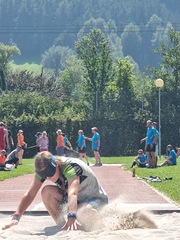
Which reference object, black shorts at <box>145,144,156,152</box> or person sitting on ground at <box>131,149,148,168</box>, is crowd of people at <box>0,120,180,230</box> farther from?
person sitting on ground at <box>131,149,148,168</box>

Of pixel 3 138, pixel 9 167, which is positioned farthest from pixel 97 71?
pixel 9 167

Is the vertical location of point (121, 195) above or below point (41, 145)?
below

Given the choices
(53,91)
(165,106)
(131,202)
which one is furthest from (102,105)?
(131,202)

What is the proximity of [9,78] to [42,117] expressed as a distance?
2898cm

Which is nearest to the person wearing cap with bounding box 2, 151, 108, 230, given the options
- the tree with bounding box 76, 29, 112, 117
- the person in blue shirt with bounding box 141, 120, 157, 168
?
the person in blue shirt with bounding box 141, 120, 157, 168

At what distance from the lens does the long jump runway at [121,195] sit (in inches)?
572

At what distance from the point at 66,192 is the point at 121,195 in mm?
6800

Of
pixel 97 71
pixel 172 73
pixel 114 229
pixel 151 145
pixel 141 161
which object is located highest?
pixel 97 71

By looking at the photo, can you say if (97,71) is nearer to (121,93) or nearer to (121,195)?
(121,93)

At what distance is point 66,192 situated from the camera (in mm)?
10750

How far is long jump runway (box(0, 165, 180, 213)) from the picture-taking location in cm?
1452

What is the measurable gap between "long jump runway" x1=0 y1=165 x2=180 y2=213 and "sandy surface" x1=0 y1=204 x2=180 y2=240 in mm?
720

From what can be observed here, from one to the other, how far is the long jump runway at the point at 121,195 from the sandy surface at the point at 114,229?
0.72 metres

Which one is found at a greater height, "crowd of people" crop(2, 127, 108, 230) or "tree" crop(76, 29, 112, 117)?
"tree" crop(76, 29, 112, 117)
